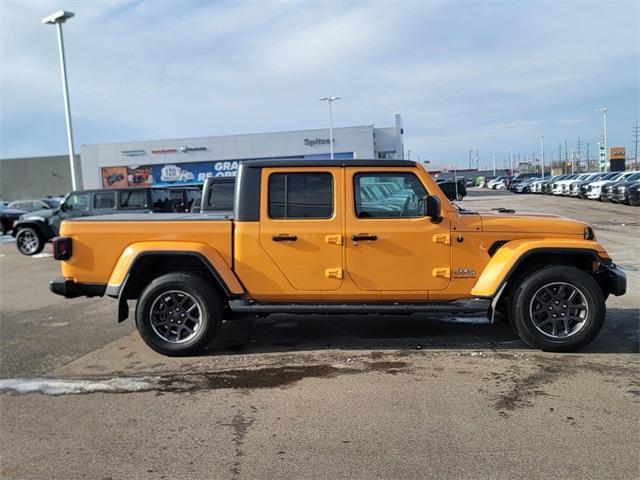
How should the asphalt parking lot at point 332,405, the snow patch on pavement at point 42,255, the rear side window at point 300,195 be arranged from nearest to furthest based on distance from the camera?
the asphalt parking lot at point 332,405 → the rear side window at point 300,195 → the snow patch on pavement at point 42,255

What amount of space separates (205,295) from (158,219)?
979mm

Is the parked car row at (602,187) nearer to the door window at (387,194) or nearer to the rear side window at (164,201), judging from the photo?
the rear side window at (164,201)

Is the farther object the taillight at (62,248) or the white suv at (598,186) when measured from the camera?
the white suv at (598,186)

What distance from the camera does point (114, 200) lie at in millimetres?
14406

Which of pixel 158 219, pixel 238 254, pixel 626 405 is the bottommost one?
pixel 626 405

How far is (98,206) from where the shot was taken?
14.6 metres

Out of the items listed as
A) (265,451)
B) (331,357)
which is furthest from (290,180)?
(265,451)

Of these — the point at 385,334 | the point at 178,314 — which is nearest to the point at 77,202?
the point at 178,314

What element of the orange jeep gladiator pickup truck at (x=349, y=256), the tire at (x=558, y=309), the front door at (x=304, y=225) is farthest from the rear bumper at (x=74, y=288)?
the tire at (x=558, y=309)

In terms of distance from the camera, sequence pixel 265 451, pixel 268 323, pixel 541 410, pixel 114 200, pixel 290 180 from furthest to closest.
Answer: pixel 114 200 < pixel 268 323 < pixel 290 180 < pixel 541 410 < pixel 265 451

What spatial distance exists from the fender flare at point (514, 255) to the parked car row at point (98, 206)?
35.1 feet

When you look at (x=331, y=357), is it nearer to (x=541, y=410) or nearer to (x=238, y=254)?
(x=238, y=254)

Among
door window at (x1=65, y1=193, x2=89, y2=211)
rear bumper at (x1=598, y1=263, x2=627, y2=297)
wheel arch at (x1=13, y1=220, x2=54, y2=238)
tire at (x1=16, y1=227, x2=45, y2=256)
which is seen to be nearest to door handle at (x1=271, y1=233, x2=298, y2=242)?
rear bumper at (x1=598, y1=263, x2=627, y2=297)

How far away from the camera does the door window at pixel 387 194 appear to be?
551cm
